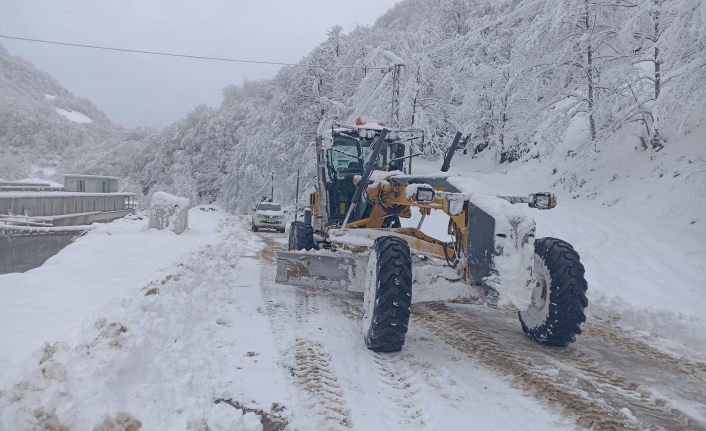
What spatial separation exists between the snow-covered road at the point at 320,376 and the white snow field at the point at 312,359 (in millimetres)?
15

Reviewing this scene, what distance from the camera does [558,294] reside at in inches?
184

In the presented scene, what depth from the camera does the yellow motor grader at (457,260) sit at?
416 centimetres

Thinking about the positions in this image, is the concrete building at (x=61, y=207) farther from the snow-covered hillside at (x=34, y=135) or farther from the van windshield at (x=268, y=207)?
the snow-covered hillside at (x=34, y=135)

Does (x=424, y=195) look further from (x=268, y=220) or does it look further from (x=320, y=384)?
(x=268, y=220)

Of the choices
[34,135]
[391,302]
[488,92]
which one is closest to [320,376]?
[391,302]

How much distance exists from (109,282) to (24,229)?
2384 cm

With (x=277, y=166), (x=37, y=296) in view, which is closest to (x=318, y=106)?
(x=277, y=166)

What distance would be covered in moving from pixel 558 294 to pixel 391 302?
5.55 ft

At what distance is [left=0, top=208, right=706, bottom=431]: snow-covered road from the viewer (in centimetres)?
307

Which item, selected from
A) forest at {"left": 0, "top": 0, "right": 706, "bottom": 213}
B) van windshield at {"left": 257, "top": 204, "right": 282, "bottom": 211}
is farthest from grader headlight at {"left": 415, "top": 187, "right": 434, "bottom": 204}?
van windshield at {"left": 257, "top": 204, "right": 282, "bottom": 211}

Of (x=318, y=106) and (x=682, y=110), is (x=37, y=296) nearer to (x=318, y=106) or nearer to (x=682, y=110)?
(x=682, y=110)

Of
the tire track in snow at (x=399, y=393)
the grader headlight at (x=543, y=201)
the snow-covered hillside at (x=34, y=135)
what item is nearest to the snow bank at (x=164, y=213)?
the tire track in snow at (x=399, y=393)

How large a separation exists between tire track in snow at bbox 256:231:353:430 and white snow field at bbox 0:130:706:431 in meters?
0.02

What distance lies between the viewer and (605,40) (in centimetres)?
1608
